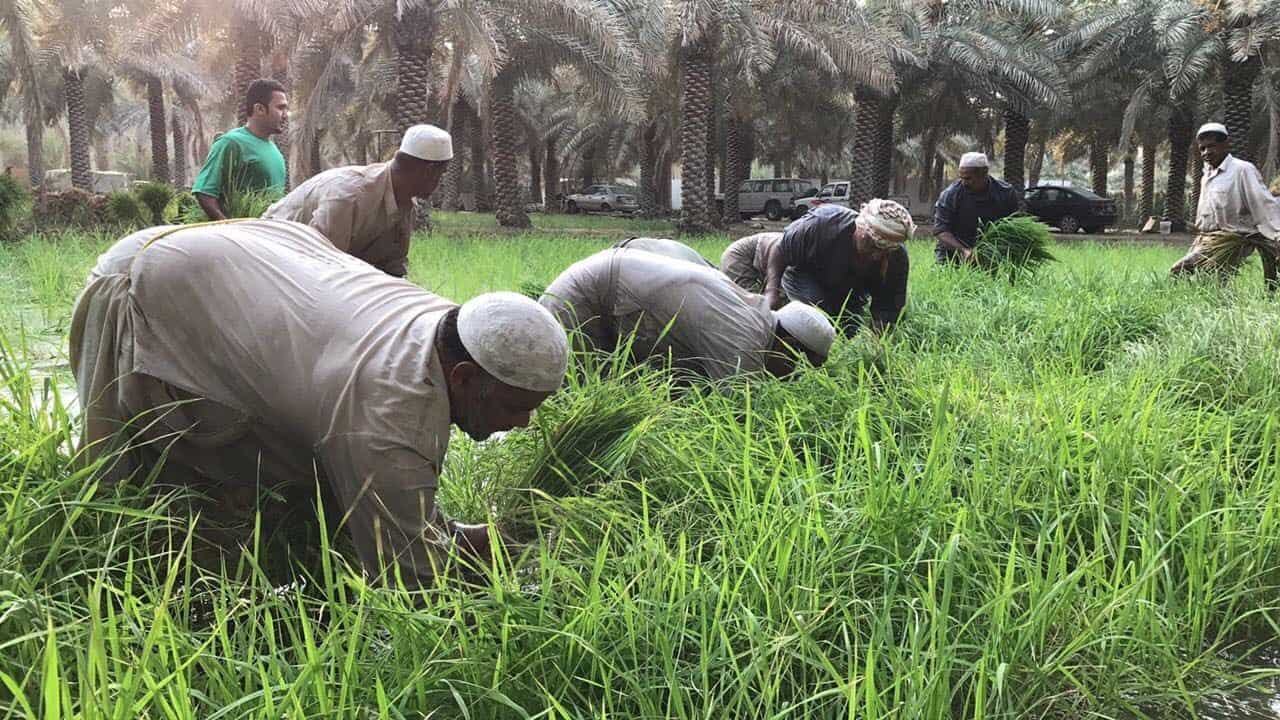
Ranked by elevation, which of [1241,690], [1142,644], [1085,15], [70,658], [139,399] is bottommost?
[1241,690]

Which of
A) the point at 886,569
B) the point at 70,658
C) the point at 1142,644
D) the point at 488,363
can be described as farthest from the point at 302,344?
the point at 1142,644

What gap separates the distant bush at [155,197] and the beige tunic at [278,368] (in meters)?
12.0

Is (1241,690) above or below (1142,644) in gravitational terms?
below

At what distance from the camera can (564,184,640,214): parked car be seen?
39031mm

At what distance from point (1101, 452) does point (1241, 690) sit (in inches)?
31.3

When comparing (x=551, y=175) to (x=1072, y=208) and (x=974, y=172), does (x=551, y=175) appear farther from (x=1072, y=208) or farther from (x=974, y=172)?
(x=974, y=172)

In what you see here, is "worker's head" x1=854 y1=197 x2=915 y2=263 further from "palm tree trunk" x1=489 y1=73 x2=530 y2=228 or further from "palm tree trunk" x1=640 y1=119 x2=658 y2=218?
"palm tree trunk" x1=640 y1=119 x2=658 y2=218

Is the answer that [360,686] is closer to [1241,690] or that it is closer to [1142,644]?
[1142,644]

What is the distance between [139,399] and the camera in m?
2.39

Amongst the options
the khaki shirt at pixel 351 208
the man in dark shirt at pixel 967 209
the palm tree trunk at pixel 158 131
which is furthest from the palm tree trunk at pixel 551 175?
the khaki shirt at pixel 351 208

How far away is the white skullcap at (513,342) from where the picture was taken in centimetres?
210

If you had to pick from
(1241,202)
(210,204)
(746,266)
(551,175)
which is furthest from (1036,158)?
(210,204)

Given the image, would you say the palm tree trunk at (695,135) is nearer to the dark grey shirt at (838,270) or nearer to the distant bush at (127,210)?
the distant bush at (127,210)

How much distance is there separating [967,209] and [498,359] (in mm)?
6351
